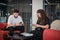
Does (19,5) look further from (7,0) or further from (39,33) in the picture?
(39,33)

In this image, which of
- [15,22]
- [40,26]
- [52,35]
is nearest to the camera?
[52,35]

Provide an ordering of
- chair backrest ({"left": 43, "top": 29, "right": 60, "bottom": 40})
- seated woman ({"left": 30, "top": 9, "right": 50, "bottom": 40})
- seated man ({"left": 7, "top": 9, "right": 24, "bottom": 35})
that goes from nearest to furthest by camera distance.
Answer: chair backrest ({"left": 43, "top": 29, "right": 60, "bottom": 40}) < seated woman ({"left": 30, "top": 9, "right": 50, "bottom": 40}) < seated man ({"left": 7, "top": 9, "right": 24, "bottom": 35})

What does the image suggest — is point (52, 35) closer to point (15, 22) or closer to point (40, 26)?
point (40, 26)

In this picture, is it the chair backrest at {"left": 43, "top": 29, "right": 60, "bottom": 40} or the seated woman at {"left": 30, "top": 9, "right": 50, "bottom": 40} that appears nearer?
the chair backrest at {"left": 43, "top": 29, "right": 60, "bottom": 40}

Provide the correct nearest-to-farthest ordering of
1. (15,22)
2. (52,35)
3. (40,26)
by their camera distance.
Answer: (52,35)
(40,26)
(15,22)

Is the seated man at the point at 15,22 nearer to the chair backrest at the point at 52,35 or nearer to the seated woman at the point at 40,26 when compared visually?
the seated woman at the point at 40,26

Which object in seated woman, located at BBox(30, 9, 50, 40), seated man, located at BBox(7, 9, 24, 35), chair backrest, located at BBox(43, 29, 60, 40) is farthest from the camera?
seated man, located at BBox(7, 9, 24, 35)

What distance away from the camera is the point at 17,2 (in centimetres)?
868

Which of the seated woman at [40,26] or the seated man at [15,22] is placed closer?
the seated woman at [40,26]

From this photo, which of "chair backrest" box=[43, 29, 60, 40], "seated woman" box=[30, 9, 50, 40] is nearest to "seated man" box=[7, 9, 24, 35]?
"seated woman" box=[30, 9, 50, 40]

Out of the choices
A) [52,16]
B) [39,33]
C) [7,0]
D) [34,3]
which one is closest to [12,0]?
[7,0]

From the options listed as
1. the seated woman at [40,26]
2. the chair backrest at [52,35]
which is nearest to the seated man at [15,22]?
the seated woman at [40,26]

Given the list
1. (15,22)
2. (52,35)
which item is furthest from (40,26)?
(15,22)

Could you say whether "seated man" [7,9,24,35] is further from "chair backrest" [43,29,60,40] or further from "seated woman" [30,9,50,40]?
"chair backrest" [43,29,60,40]
